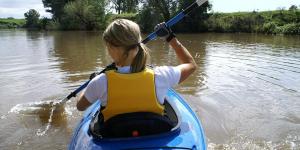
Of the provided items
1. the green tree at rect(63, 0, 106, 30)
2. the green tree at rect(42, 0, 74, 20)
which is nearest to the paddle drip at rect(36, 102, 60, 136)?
the green tree at rect(63, 0, 106, 30)

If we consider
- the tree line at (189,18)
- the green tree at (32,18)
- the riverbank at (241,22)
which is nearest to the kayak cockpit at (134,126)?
the tree line at (189,18)

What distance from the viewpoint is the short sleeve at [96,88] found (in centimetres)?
268

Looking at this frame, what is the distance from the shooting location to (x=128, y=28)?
258 centimetres

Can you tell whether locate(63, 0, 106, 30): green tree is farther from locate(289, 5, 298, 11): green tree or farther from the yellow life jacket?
the yellow life jacket

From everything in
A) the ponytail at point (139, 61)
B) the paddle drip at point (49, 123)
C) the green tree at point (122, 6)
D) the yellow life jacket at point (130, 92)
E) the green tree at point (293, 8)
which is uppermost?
the green tree at point (122, 6)

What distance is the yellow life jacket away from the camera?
105 inches

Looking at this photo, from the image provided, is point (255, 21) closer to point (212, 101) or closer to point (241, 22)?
point (241, 22)

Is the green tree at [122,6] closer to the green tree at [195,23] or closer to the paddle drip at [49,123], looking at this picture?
the green tree at [195,23]

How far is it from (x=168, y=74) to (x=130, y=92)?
0.35 m

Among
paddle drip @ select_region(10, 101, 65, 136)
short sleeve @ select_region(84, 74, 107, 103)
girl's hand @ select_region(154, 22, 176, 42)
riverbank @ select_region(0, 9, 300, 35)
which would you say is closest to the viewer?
short sleeve @ select_region(84, 74, 107, 103)

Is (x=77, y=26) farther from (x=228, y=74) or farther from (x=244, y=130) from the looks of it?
(x=244, y=130)

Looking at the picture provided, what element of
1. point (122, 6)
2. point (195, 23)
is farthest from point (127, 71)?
point (122, 6)

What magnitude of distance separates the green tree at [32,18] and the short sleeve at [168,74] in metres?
67.0

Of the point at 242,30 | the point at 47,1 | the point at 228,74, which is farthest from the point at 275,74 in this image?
the point at 47,1
